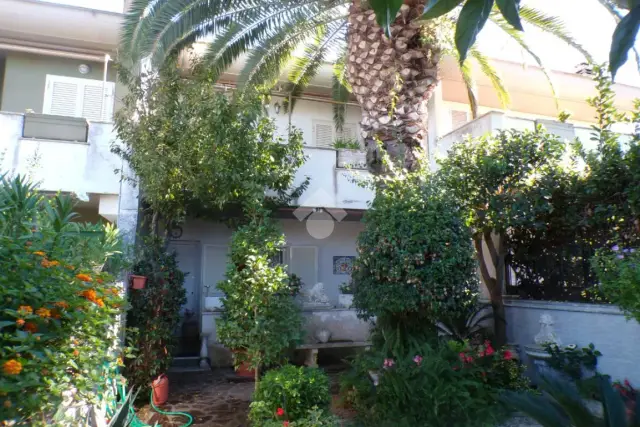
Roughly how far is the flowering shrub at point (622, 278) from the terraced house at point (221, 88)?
3.31 ft

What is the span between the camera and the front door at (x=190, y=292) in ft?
34.7

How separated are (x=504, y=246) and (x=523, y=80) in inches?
242

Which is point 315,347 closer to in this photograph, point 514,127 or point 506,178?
point 506,178

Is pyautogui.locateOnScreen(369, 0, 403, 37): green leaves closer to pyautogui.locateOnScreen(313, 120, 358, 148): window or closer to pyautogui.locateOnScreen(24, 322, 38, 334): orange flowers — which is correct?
pyautogui.locateOnScreen(24, 322, 38, 334): orange flowers

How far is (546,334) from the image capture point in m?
7.33

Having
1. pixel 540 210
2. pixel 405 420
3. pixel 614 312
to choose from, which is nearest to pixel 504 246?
pixel 540 210

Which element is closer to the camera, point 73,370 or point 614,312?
point 73,370

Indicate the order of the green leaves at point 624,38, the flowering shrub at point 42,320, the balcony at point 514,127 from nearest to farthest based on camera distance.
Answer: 1. the green leaves at point 624,38
2. the flowering shrub at point 42,320
3. the balcony at point 514,127

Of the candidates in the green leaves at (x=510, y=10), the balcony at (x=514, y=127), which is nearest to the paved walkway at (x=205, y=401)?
the balcony at (x=514, y=127)

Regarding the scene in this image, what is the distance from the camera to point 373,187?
7.00m

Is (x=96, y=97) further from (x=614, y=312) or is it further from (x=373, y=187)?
(x=614, y=312)

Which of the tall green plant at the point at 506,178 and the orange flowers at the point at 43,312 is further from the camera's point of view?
the tall green plant at the point at 506,178

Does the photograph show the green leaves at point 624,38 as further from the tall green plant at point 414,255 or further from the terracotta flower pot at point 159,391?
the terracotta flower pot at point 159,391

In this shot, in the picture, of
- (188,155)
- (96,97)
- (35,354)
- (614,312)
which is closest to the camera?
(35,354)
